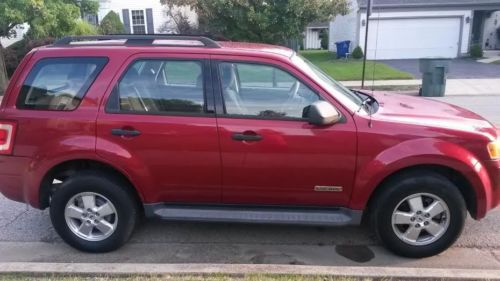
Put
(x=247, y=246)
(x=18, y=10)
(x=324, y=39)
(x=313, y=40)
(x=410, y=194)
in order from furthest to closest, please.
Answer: (x=313, y=40), (x=324, y=39), (x=18, y=10), (x=247, y=246), (x=410, y=194)

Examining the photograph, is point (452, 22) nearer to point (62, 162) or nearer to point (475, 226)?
point (475, 226)

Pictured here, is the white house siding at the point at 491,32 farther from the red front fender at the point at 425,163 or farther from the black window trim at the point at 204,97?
the black window trim at the point at 204,97

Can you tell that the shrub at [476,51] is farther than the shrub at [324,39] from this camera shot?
No

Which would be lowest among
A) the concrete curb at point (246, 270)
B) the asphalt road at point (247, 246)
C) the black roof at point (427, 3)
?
the asphalt road at point (247, 246)

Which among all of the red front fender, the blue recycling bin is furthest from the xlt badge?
the blue recycling bin

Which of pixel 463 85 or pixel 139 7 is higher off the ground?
pixel 139 7

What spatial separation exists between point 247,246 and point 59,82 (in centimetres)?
215

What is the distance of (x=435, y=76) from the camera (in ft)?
41.8

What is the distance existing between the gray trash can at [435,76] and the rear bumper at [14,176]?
11.6 m

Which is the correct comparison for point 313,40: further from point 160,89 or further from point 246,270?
point 246,270

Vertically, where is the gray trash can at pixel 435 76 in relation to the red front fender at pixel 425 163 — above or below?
below

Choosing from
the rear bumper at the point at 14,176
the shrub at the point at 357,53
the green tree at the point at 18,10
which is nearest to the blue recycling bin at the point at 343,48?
the shrub at the point at 357,53


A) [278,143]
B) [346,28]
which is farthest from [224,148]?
[346,28]

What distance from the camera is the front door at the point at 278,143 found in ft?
11.6
